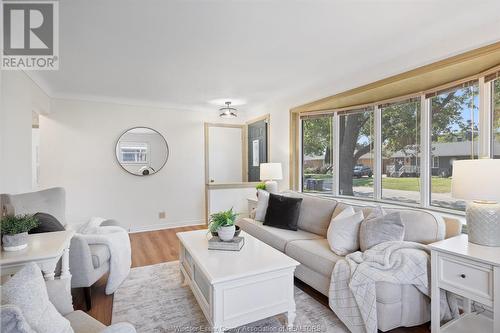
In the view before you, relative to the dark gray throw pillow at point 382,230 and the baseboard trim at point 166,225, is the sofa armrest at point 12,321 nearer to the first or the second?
the dark gray throw pillow at point 382,230

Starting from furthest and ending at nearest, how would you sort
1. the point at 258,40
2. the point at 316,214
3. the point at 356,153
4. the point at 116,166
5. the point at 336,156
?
the point at 116,166
the point at 336,156
the point at 356,153
the point at 316,214
the point at 258,40

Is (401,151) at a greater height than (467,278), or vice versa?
(401,151)

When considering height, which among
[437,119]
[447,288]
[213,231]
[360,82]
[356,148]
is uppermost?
[360,82]

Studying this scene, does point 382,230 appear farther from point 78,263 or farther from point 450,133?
point 78,263

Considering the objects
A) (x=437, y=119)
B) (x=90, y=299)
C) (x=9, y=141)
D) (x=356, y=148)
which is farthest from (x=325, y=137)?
(x=9, y=141)

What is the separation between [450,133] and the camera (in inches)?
109

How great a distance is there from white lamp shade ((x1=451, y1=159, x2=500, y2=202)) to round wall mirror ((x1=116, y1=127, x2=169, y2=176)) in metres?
4.49

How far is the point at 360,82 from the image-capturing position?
10.6 feet

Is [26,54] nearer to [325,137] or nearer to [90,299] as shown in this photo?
[90,299]

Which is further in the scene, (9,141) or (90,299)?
(9,141)

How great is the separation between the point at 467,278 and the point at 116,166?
4.90 m

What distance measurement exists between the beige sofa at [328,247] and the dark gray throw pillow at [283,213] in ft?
0.27

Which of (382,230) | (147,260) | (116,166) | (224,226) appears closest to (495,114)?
(382,230)

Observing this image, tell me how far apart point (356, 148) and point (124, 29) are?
10.4 ft
